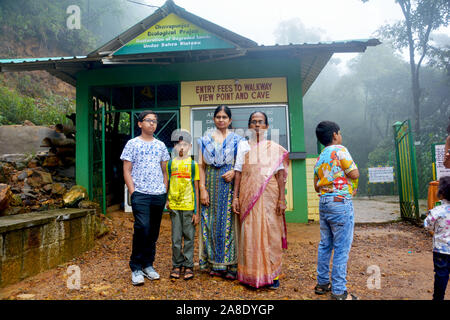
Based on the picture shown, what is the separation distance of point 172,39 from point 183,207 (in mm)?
3671

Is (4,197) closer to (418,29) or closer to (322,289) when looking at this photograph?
(322,289)

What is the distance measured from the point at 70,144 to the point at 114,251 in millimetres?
3640

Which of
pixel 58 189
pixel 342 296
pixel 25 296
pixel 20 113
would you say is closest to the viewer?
pixel 342 296

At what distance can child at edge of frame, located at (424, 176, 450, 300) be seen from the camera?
89.6 inches

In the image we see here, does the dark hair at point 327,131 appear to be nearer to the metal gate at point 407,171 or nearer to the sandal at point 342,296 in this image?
the sandal at point 342,296

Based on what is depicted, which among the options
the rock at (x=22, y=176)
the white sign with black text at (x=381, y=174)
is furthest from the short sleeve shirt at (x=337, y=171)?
the white sign with black text at (x=381, y=174)

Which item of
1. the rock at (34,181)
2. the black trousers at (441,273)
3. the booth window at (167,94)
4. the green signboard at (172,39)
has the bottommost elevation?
the black trousers at (441,273)

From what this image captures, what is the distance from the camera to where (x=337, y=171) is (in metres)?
2.47

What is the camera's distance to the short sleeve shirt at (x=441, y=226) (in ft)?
7.50

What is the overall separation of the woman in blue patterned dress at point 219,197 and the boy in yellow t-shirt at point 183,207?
0.13 meters

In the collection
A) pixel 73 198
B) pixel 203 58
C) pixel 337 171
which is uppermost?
pixel 203 58

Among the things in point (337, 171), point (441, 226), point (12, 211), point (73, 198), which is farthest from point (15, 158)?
point (441, 226)

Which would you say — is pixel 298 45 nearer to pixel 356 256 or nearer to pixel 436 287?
pixel 356 256

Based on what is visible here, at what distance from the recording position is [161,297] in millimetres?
2539
